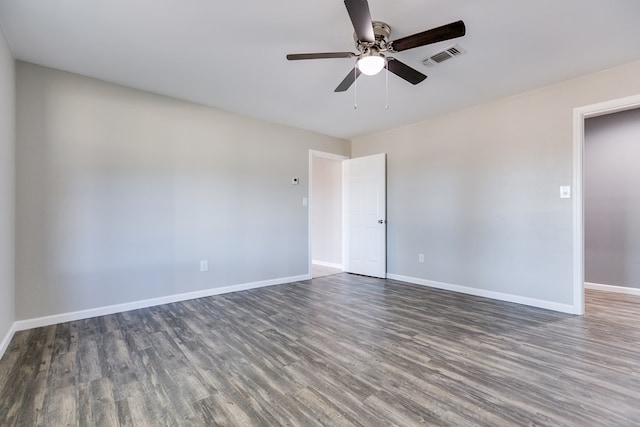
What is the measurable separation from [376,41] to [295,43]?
0.68m

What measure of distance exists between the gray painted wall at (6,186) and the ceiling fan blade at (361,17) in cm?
263

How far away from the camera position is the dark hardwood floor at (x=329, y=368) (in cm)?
157

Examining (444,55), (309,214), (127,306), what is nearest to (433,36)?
(444,55)

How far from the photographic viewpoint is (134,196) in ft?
10.9

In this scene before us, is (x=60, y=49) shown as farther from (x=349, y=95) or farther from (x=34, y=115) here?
(x=349, y=95)

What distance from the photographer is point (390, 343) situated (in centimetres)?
243

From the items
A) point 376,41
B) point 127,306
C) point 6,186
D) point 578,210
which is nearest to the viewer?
point 376,41

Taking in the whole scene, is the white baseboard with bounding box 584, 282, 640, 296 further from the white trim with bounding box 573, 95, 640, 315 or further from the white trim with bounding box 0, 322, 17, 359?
the white trim with bounding box 0, 322, 17, 359

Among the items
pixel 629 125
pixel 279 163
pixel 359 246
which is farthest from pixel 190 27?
pixel 629 125

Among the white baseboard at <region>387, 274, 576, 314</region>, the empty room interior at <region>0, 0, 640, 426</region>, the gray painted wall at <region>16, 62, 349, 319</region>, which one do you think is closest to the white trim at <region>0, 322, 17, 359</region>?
the empty room interior at <region>0, 0, 640, 426</region>

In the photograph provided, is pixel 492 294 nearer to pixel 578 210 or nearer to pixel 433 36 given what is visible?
pixel 578 210

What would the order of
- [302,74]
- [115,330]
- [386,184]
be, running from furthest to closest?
[386,184] → [302,74] → [115,330]

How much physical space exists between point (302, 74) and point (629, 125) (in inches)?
176

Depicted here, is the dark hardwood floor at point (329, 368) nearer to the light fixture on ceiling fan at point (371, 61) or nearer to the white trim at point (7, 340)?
the white trim at point (7, 340)
